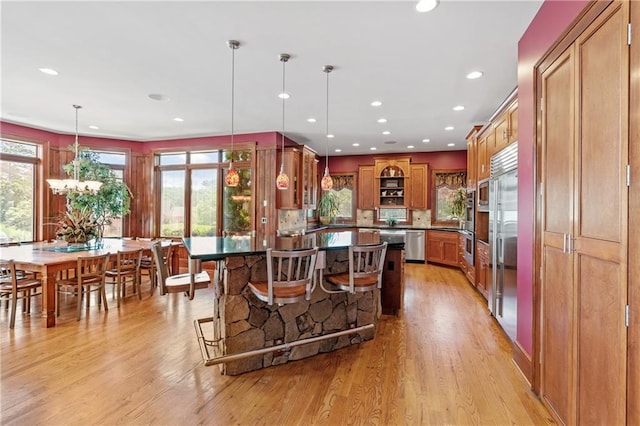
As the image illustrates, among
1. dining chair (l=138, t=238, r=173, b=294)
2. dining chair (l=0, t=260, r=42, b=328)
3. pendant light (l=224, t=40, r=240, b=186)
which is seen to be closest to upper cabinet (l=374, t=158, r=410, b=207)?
pendant light (l=224, t=40, r=240, b=186)

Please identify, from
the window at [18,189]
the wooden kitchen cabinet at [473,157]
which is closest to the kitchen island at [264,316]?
the wooden kitchen cabinet at [473,157]

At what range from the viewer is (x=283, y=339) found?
115 inches

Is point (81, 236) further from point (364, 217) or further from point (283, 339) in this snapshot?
point (364, 217)

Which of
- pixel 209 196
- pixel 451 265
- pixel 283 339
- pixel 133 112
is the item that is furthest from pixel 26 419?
pixel 451 265

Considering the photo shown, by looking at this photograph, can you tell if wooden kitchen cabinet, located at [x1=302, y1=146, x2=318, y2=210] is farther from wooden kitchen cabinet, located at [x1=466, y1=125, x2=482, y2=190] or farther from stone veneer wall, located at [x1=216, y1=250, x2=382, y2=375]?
stone veneer wall, located at [x1=216, y1=250, x2=382, y2=375]

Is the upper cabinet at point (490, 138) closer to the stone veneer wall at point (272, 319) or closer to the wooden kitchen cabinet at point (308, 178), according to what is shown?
the stone veneer wall at point (272, 319)

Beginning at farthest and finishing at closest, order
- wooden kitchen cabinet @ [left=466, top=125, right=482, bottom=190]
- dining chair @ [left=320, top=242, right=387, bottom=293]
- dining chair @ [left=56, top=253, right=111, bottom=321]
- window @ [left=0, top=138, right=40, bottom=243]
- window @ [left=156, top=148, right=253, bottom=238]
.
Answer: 1. window @ [left=156, top=148, right=253, bottom=238]
2. window @ [left=0, top=138, right=40, bottom=243]
3. wooden kitchen cabinet @ [left=466, top=125, right=482, bottom=190]
4. dining chair @ [left=56, top=253, right=111, bottom=321]
5. dining chair @ [left=320, top=242, right=387, bottom=293]

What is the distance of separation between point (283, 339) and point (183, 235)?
501cm

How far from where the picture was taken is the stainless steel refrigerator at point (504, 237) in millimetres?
3039

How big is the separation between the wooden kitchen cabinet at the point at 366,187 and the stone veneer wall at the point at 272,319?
5.58 m

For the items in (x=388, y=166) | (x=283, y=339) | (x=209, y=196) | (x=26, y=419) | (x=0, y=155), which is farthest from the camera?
(x=388, y=166)

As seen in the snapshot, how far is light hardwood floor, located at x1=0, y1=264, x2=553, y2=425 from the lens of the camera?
2.11m

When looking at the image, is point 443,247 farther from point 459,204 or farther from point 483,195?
point 483,195

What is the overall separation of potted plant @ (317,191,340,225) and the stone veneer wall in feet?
18.7
